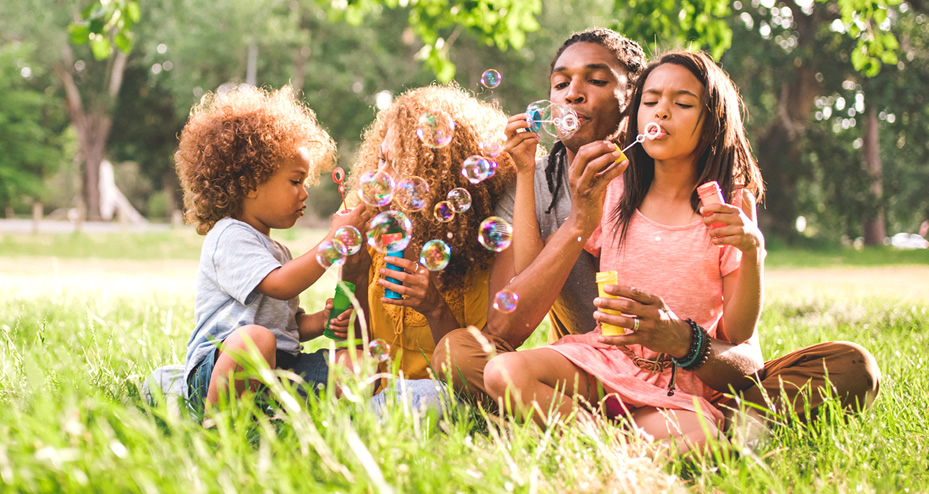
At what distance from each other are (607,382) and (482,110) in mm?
1137

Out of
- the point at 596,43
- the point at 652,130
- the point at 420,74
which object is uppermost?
the point at 420,74

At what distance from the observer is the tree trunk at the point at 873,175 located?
1825cm

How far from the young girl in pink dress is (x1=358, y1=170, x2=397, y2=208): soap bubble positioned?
1.46 ft

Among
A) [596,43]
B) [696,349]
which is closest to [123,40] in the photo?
[596,43]

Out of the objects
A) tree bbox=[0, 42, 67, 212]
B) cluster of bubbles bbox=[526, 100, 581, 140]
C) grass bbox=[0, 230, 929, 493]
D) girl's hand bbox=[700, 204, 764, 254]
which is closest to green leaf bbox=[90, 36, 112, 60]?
grass bbox=[0, 230, 929, 493]

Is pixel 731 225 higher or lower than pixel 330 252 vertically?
higher

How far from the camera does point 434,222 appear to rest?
254 cm

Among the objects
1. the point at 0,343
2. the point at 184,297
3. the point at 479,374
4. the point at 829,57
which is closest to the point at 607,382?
the point at 479,374

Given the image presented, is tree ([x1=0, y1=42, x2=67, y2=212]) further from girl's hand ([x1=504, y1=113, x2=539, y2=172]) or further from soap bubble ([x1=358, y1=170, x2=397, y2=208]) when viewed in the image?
girl's hand ([x1=504, y1=113, x2=539, y2=172])

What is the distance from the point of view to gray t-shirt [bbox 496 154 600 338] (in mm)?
2600

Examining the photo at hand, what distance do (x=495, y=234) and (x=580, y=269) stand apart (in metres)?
0.41

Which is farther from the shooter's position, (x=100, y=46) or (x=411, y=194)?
(x=100, y=46)

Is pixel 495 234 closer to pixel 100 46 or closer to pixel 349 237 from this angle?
pixel 349 237

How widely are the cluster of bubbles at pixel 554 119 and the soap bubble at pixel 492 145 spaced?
0.47 ft
